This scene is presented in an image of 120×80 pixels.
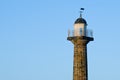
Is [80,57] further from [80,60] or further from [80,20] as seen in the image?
[80,20]

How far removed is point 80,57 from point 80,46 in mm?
1287

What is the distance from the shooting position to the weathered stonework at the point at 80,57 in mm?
58312

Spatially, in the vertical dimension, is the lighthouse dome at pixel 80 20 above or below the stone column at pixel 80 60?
above

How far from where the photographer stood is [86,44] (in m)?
59.4

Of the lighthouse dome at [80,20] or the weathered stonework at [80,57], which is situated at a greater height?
the lighthouse dome at [80,20]

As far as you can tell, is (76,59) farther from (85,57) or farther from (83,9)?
(83,9)

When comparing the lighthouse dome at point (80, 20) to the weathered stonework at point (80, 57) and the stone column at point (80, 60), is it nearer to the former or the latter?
the weathered stonework at point (80, 57)

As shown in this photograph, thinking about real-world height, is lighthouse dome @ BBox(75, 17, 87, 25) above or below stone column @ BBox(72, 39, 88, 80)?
above

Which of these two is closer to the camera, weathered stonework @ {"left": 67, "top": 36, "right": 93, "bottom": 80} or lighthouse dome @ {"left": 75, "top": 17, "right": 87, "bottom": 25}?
weathered stonework @ {"left": 67, "top": 36, "right": 93, "bottom": 80}

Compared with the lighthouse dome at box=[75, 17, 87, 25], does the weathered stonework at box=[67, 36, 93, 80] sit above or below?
below

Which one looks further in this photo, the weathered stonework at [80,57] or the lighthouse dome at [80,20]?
the lighthouse dome at [80,20]

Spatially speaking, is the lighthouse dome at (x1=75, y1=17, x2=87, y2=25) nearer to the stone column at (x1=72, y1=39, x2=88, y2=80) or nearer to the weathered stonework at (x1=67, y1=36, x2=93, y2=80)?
the weathered stonework at (x1=67, y1=36, x2=93, y2=80)

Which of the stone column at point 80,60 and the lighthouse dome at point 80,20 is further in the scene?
the lighthouse dome at point 80,20

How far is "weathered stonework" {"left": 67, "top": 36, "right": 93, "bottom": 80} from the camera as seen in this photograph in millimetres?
58312
